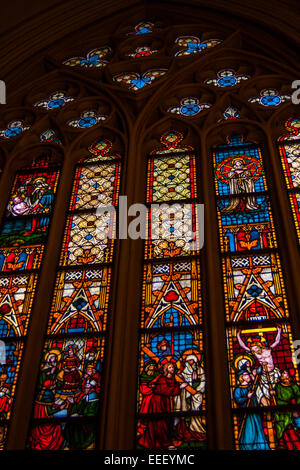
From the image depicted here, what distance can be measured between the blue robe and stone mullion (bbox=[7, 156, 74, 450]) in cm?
175

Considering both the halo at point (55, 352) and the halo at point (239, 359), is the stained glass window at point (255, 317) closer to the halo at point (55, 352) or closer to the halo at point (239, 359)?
the halo at point (239, 359)

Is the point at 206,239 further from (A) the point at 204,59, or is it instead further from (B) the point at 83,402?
(A) the point at 204,59

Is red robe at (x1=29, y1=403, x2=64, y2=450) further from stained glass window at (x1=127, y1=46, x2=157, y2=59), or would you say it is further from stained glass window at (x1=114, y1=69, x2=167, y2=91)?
stained glass window at (x1=127, y1=46, x2=157, y2=59)

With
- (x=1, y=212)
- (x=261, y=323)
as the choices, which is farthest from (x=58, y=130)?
(x=261, y=323)

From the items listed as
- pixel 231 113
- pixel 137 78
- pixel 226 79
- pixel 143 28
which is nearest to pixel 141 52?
pixel 143 28

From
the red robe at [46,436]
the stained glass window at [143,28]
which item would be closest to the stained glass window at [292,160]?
the red robe at [46,436]

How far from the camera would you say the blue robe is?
5.03 meters

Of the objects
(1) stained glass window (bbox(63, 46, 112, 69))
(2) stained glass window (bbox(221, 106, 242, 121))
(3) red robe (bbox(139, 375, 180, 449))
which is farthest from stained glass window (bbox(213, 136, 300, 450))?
(1) stained glass window (bbox(63, 46, 112, 69))

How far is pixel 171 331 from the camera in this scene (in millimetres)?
5996

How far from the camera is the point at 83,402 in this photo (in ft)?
18.3

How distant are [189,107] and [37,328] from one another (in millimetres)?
4048

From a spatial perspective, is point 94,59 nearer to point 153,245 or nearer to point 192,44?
point 192,44
